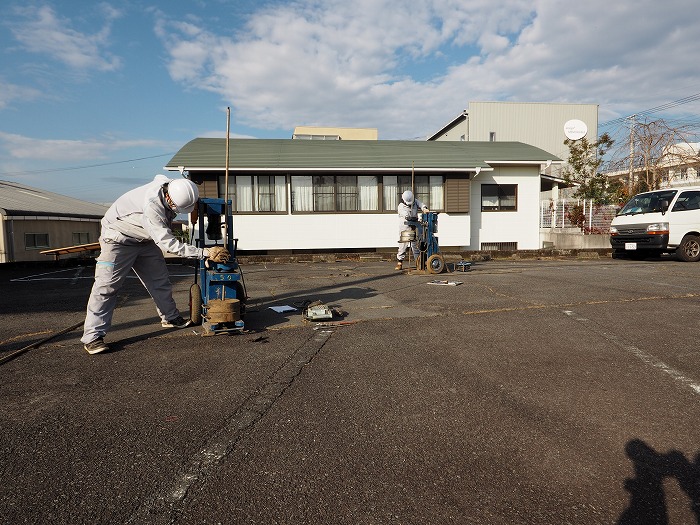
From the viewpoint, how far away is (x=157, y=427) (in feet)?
8.80

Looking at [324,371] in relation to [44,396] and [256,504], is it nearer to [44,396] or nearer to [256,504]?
[256,504]

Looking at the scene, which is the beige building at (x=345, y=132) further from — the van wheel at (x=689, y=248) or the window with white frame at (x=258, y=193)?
the van wheel at (x=689, y=248)

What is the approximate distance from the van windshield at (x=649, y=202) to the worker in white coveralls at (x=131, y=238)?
44.3 ft

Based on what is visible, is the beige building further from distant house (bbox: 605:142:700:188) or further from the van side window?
the van side window

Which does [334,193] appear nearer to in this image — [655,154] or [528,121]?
[655,154]

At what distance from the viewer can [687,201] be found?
12617 millimetres

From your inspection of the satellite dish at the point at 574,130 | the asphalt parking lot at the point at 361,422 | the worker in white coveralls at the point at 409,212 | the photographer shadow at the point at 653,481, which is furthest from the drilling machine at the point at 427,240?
the satellite dish at the point at 574,130

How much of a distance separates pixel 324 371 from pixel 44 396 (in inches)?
81.9

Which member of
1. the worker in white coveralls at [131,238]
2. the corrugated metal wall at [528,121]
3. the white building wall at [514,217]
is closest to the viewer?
the worker in white coveralls at [131,238]

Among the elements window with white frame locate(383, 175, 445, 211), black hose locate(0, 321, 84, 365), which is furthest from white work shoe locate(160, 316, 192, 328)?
window with white frame locate(383, 175, 445, 211)

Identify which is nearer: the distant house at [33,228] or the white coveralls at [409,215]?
the white coveralls at [409,215]

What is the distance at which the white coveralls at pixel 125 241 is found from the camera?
14.3 ft

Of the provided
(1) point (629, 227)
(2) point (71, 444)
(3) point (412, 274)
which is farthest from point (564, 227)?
(2) point (71, 444)

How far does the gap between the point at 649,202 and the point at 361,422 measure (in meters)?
14.3
